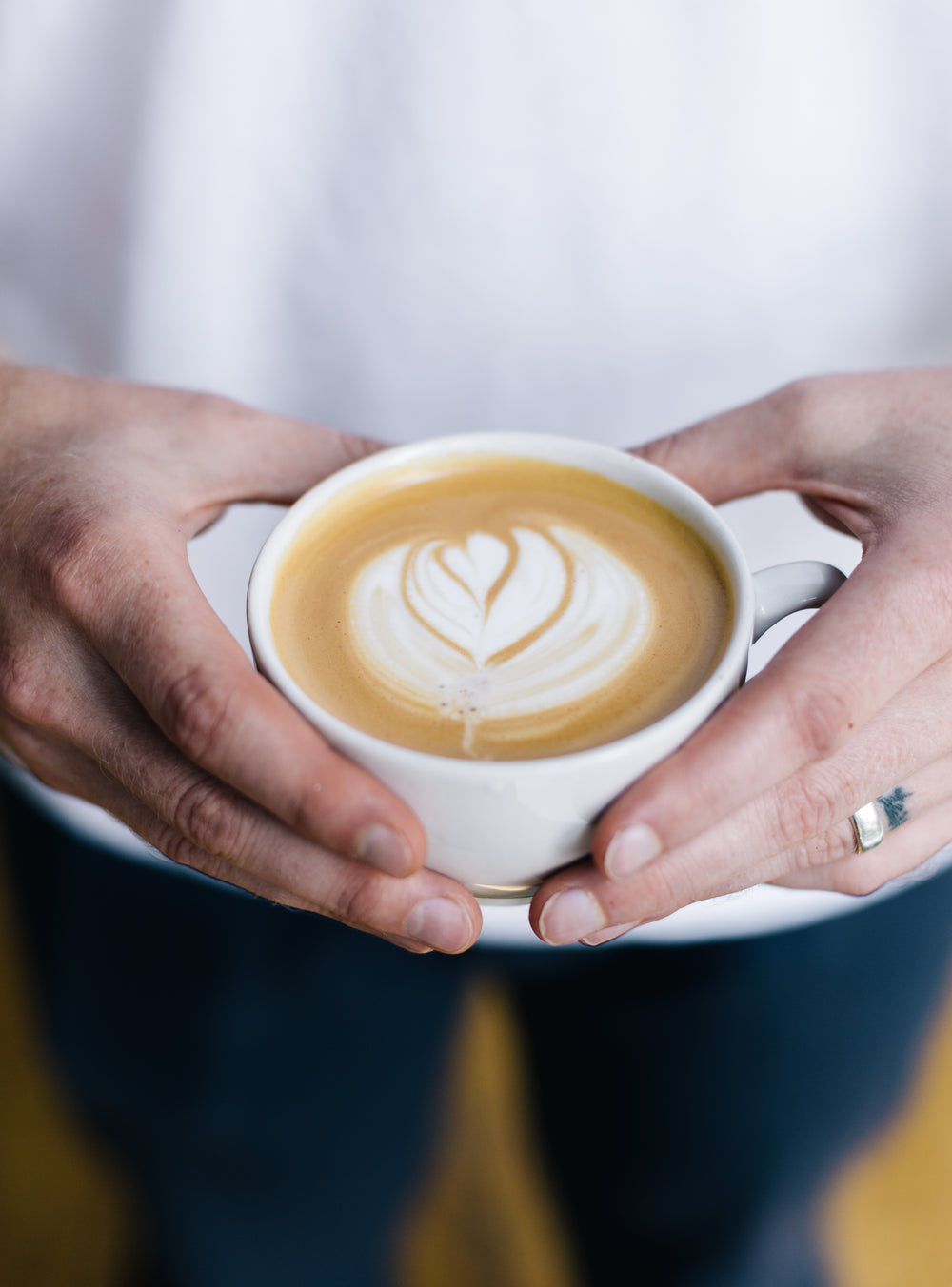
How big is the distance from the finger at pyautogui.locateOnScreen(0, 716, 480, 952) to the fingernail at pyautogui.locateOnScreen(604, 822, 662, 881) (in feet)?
0.32

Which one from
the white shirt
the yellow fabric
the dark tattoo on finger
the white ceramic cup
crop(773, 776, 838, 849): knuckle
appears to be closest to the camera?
the white ceramic cup

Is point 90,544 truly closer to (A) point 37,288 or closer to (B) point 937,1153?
(A) point 37,288

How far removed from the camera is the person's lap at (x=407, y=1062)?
1.27 meters

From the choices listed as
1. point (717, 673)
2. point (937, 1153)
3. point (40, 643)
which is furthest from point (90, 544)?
point (937, 1153)

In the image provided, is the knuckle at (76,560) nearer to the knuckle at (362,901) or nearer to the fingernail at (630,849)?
the knuckle at (362,901)

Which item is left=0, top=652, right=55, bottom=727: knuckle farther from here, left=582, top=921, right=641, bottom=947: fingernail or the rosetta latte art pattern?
left=582, top=921, right=641, bottom=947: fingernail

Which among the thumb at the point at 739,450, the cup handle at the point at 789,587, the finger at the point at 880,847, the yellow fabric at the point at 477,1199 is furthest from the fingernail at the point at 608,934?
the yellow fabric at the point at 477,1199

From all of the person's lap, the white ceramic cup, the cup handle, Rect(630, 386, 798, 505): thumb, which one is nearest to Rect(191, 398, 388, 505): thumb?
the white ceramic cup

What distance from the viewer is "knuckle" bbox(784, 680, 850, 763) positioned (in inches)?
27.2

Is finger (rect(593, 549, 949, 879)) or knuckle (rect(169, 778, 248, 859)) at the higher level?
finger (rect(593, 549, 949, 879))

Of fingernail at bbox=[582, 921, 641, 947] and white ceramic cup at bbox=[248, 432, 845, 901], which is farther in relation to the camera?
fingernail at bbox=[582, 921, 641, 947]

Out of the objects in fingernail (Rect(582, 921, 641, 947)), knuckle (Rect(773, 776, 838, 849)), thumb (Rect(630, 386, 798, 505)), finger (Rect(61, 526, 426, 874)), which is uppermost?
thumb (Rect(630, 386, 798, 505))

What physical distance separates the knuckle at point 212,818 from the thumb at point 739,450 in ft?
1.52

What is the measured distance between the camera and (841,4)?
40.2 inches
